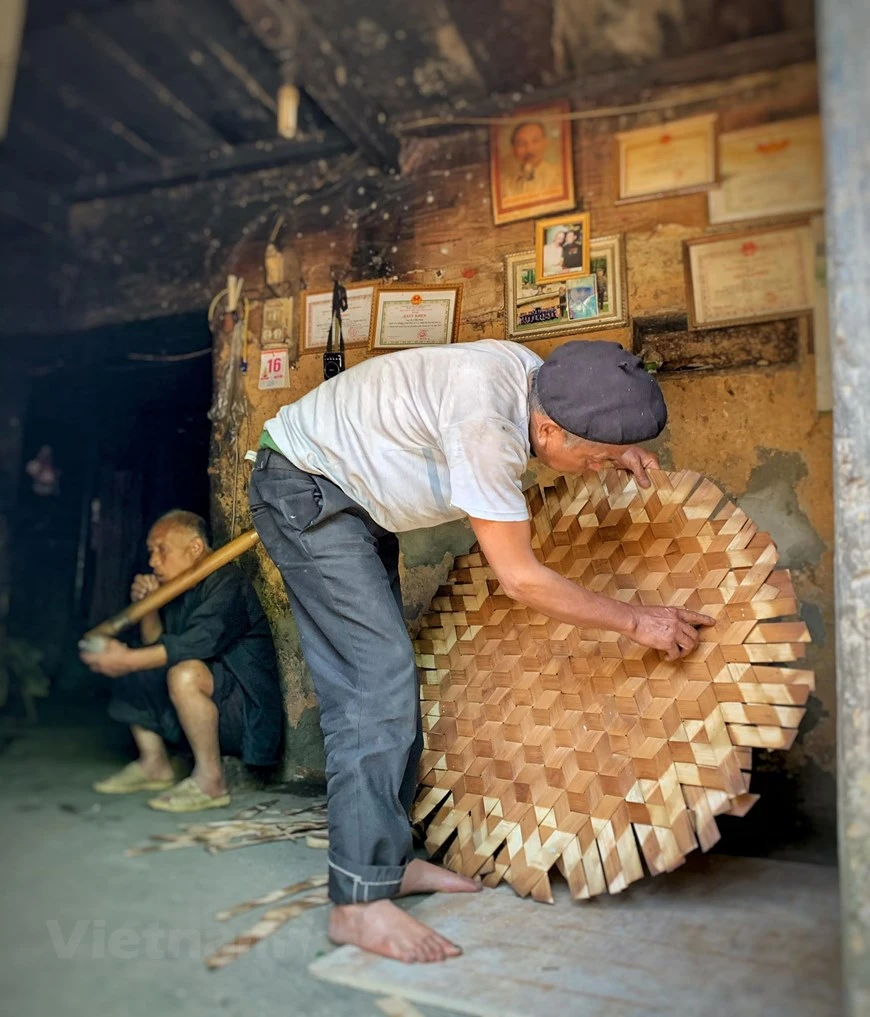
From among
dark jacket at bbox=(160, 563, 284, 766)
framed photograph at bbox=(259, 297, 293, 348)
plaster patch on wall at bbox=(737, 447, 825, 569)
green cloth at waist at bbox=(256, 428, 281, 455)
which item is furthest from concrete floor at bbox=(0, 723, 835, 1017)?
framed photograph at bbox=(259, 297, 293, 348)

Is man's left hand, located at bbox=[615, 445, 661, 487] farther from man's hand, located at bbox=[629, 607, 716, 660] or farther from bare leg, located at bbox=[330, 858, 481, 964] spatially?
bare leg, located at bbox=[330, 858, 481, 964]

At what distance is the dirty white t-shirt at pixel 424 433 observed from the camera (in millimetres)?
1427

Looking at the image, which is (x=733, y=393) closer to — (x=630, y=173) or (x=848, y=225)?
(x=630, y=173)

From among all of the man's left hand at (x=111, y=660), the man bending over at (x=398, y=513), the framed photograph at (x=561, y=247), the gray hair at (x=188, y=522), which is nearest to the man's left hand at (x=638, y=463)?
the man bending over at (x=398, y=513)

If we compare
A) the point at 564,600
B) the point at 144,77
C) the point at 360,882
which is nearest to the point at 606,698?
the point at 564,600

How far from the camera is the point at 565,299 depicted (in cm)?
199

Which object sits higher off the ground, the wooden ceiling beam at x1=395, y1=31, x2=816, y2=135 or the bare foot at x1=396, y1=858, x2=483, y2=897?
the wooden ceiling beam at x1=395, y1=31, x2=816, y2=135

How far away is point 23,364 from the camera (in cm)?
169

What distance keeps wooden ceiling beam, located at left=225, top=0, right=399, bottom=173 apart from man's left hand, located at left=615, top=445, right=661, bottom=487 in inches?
35.9

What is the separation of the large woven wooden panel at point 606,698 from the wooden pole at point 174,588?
0.53 metres

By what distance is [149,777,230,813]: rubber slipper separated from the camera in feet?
5.76

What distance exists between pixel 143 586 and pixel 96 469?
300 mm

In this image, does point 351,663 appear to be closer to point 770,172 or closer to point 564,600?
point 564,600

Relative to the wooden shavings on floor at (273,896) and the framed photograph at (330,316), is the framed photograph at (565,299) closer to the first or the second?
the framed photograph at (330,316)
